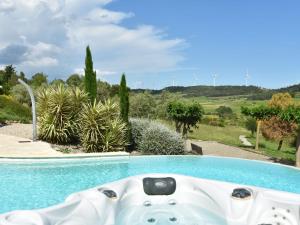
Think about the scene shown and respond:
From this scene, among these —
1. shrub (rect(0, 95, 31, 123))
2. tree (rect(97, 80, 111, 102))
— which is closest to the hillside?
tree (rect(97, 80, 111, 102))

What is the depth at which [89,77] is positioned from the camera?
56.6 ft

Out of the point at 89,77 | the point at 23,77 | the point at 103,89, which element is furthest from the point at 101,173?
the point at 23,77

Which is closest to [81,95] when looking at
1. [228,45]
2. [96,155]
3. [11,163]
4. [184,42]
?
[96,155]

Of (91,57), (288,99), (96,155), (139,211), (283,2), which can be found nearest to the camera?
(139,211)

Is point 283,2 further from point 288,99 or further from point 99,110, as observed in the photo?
point 99,110

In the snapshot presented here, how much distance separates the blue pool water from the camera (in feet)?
32.3

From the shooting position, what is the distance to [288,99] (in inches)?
1046

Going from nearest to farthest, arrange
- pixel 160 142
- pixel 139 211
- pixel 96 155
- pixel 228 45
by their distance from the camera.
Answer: pixel 139 211
pixel 96 155
pixel 160 142
pixel 228 45

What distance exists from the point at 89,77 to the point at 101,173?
593cm

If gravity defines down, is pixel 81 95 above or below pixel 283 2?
below

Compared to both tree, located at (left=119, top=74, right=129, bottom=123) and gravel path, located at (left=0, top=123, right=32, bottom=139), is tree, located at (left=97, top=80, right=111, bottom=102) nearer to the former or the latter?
gravel path, located at (left=0, top=123, right=32, bottom=139)

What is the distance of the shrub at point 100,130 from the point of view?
15055 millimetres

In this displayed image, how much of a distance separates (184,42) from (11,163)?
17.2 metres

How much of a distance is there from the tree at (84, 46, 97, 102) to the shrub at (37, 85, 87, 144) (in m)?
0.58
